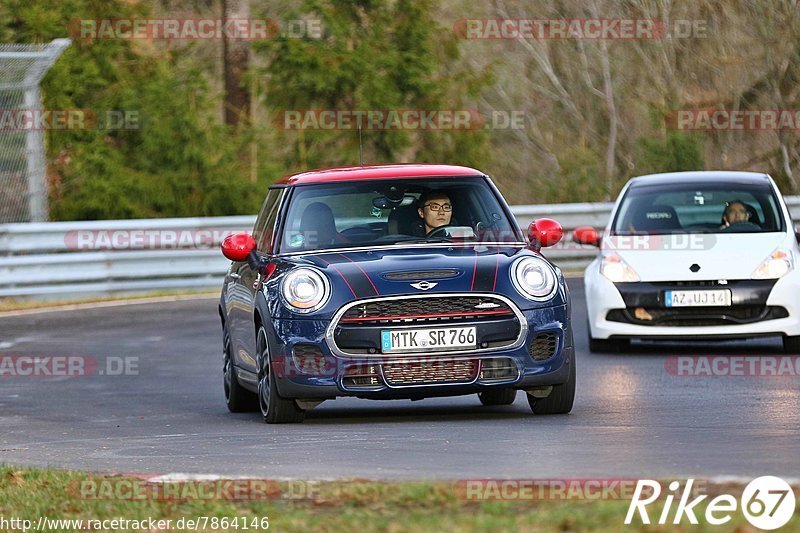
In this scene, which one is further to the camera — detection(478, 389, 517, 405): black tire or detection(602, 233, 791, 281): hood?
detection(602, 233, 791, 281): hood

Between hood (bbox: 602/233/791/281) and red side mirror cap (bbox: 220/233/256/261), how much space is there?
4689 millimetres

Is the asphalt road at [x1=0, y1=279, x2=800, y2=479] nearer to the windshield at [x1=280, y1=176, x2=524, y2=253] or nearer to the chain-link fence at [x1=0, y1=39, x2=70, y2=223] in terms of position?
the windshield at [x1=280, y1=176, x2=524, y2=253]

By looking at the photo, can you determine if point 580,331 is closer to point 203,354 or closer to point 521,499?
point 203,354

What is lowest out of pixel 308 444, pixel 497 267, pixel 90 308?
pixel 90 308

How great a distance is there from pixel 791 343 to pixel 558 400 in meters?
4.89

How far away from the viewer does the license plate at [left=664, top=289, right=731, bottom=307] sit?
48.3 feet

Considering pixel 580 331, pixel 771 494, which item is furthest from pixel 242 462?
pixel 580 331

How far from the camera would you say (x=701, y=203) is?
16.0 meters

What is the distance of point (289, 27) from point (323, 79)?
1.11 meters

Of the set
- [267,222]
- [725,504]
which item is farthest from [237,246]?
[725,504]

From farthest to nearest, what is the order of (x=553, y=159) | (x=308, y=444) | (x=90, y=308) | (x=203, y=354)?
1. (x=553, y=159)
2. (x=90, y=308)
3. (x=203, y=354)
4. (x=308, y=444)

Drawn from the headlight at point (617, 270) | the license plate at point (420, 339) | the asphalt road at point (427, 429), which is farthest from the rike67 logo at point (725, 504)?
the headlight at point (617, 270)

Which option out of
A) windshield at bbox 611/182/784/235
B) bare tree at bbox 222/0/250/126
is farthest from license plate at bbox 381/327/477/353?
bare tree at bbox 222/0/250/126

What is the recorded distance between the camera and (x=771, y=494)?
6.58m
